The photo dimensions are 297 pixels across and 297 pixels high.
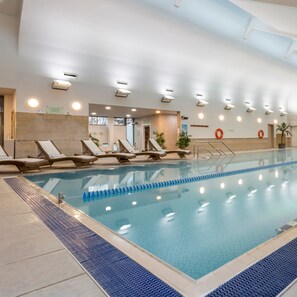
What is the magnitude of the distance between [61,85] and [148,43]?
12.9ft

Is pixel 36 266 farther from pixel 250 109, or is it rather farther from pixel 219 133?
pixel 250 109

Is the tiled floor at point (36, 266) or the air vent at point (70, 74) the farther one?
the air vent at point (70, 74)

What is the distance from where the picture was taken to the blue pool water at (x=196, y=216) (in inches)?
82.7

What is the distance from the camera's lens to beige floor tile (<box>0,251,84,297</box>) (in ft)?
4.29

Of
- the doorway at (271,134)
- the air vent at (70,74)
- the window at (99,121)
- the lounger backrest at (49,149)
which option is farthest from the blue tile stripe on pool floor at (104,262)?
the doorway at (271,134)

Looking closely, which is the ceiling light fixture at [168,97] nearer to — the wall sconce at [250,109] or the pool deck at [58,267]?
the wall sconce at [250,109]

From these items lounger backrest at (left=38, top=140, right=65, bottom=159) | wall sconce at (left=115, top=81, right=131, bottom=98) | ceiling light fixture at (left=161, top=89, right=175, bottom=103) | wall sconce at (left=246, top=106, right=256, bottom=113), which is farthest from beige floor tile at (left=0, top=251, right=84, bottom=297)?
wall sconce at (left=246, top=106, right=256, bottom=113)

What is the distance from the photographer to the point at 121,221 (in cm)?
285

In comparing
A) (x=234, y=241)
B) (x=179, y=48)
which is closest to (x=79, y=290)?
(x=234, y=241)

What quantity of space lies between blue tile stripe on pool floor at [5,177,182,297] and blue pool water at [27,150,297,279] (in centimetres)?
43

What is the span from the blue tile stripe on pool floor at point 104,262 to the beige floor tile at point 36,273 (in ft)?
0.29

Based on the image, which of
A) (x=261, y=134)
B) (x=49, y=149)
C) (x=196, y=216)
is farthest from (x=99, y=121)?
(x=196, y=216)

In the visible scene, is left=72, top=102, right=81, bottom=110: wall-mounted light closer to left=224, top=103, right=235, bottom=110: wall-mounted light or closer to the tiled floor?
the tiled floor

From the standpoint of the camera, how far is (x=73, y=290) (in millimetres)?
1281
